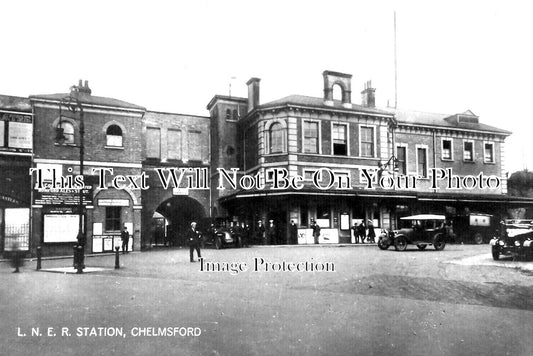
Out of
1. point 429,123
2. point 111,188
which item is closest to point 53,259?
point 111,188

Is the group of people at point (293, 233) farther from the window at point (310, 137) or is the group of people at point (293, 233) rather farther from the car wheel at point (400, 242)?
the car wheel at point (400, 242)

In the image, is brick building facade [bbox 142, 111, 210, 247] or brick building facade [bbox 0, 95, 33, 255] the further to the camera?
brick building facade [bbox 142, 111, 210, 247]

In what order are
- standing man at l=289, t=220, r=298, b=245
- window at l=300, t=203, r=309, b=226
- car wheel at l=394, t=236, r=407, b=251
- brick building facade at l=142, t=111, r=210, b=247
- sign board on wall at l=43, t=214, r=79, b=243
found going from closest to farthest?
car wheel at l=394, t=236, r=407, b=251 < sign board on wall at l=43, t=214, r=79, b=243 < standing man at l=289, t=220, r=298, b=245 < window at l=300, t=203, r=309, b=226 < brick building facade at l=142, t=111, r=210, b=247

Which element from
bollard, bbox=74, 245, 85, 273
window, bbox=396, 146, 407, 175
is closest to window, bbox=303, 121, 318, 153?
window, bbox=396, 146, 407, 175

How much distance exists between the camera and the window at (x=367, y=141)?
92.6 feet

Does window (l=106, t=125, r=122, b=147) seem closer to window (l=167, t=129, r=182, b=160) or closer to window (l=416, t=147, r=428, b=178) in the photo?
window (l=167, t=129, r=182, b=160)

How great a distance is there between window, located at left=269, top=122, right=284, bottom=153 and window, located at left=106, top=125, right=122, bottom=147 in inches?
343

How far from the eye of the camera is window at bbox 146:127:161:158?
→ 28.4 metres

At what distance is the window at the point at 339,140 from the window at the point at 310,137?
3.97ft

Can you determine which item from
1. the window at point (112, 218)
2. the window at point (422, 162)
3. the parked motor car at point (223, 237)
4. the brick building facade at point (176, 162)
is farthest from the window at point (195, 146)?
the window at point (422, 162)

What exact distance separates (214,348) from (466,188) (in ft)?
99.9

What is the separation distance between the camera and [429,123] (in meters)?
31.5

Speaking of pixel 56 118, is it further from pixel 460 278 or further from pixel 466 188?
pixel 466 188

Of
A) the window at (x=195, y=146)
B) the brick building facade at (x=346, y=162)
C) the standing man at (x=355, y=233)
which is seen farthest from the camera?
the window at (x=195, y=146)
